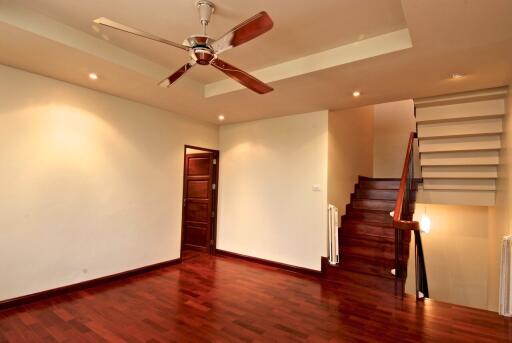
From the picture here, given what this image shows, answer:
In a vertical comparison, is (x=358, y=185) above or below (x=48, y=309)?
above

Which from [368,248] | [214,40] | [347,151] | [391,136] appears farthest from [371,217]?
[214,40]

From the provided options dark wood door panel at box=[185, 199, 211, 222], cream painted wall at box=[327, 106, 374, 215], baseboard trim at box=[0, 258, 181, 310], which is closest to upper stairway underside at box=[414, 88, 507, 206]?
cream painted wall at box=[327, 106, 374, 215]

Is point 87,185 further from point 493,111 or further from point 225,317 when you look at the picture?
point 493,111

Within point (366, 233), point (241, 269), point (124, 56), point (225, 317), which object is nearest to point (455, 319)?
point (366, 233)

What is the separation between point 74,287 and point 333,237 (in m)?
3.50

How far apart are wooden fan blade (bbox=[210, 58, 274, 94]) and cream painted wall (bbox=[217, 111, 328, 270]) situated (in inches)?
84.0

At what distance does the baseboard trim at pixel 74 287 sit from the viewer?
3033 mm

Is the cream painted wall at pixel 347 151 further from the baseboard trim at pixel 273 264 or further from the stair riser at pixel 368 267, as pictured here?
the baseboard trim at pixel 273 264

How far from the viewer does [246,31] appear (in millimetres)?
1771

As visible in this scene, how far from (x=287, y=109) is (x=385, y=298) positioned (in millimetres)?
2901

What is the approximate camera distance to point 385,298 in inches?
134

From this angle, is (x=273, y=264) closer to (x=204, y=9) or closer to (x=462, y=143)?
(x=462, y=143)

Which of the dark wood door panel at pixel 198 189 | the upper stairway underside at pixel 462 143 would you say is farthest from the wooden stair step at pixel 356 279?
the dark wood door panel at pixel 198 189

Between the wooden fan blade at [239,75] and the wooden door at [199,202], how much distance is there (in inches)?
127
